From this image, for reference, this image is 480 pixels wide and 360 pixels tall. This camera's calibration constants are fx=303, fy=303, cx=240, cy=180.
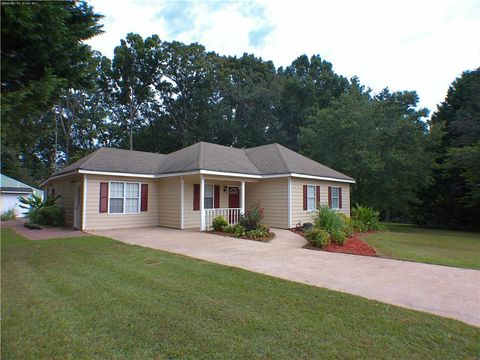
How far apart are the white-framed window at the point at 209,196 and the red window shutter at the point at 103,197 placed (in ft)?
15.0

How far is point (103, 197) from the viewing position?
13594 millimetres

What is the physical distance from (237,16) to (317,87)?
1121 inches

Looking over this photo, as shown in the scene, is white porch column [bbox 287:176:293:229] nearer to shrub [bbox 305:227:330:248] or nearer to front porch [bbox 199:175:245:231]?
front porch [bbox 199:175:245:231]

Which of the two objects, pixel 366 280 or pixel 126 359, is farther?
pixel 366 280

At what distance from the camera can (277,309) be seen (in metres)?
4.22

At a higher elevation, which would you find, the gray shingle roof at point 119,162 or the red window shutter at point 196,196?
the gray shingle roof at point 119,162

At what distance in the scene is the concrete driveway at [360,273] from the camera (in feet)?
15.5

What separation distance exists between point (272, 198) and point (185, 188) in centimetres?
447

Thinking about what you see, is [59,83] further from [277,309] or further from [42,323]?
[277,309]

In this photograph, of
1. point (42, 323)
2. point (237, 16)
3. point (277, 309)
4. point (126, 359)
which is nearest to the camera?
point (126, 359)

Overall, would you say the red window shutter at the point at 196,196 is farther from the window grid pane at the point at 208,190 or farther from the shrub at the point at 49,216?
the shrub at the point at 49,216

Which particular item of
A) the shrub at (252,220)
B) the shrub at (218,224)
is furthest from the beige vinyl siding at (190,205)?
the shrub at (252,220)

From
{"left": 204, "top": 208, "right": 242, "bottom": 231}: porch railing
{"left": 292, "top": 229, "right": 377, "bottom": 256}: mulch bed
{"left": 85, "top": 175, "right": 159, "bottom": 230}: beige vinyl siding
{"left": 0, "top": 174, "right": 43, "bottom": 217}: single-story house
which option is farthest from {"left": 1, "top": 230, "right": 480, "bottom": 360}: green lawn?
{"left": 0, "top": 174, "right": 43, "bottom": 217}: single-story house

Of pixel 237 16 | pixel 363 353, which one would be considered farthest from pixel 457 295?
pixel 237 16
